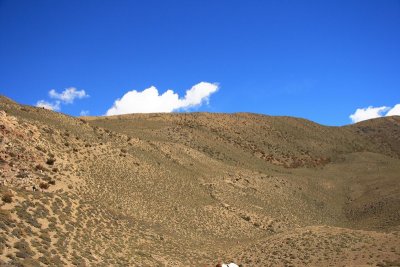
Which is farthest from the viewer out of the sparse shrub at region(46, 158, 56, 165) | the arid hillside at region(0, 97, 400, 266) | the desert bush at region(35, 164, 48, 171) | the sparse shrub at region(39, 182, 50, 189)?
the sparse shrub at region(46, 158, 56, 165)

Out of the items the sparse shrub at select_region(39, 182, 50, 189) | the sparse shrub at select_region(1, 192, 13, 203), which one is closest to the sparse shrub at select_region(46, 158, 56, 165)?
the sparse shrub at select_region(39, 182, 50, 189)

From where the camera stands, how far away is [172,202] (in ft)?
140

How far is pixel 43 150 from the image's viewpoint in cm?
3591

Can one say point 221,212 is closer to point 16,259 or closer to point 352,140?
point 16,259

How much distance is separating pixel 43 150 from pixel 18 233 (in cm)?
1453

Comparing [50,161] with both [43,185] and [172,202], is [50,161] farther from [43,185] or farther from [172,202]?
[172,202]

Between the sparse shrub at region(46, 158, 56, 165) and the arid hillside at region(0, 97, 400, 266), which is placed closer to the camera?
the arid hillside at region(0, 97, 400, 266)

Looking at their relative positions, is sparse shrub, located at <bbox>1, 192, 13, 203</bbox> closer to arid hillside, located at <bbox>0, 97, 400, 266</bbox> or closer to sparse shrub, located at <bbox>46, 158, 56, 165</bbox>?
arid hillside, located at <bbox>0, 97, 400, 266</bbox>

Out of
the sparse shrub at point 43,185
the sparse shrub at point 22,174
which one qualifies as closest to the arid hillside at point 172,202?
the sparse shrub at point 43,185

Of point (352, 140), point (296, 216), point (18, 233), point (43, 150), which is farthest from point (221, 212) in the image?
point (352, 140)

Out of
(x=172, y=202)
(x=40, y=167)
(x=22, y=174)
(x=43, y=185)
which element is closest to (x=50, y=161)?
(x=40, y=167)

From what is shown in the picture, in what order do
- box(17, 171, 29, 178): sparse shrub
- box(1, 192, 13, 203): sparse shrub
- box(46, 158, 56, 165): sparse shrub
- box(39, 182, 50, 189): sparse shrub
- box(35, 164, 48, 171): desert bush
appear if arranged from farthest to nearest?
box(46, 158, 56, 165): sparse shrub < box(35, 164, 48, 171): desert bush < box(39, 182, 50, 189): sparse shrub < box(17, 171, 29, 178): sparse shrub < box(1, 192, 13, 203): sparse shrub

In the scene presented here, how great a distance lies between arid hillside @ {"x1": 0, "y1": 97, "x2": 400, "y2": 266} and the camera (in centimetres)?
2706

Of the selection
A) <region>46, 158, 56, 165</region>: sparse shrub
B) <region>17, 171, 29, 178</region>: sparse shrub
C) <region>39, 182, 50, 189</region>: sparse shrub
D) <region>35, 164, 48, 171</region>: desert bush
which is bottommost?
<region>39, 182, 50, 189</region>: sparse shrub
